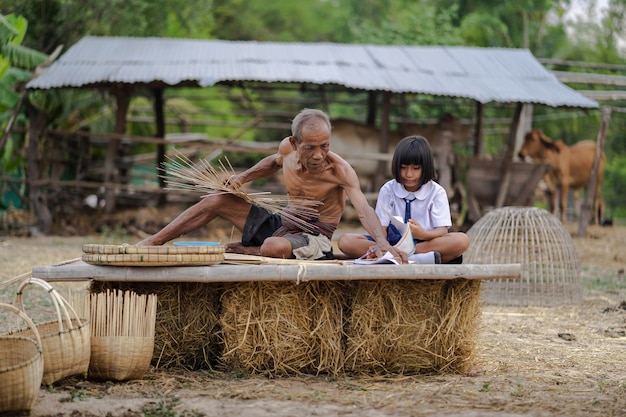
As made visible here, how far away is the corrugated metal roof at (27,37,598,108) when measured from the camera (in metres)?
13.0

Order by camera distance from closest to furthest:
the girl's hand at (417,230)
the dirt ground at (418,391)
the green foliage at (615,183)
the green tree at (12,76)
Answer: the dirt ground at (418,391) → the girl's hand at (417,230) → the green tree at (12,76) → the green foliage at (615,183)

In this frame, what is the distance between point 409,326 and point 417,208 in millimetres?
926

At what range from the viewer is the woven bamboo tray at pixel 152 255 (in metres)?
4.56

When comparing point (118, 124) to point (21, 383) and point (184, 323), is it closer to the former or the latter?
point (184, 323)

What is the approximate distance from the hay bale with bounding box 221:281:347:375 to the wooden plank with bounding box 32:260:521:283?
8.7 inches

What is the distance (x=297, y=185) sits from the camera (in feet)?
18.1

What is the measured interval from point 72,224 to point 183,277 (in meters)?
10.5

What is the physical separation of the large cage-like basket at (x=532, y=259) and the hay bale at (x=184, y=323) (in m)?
3.74

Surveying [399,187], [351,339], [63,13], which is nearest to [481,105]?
[63,13]

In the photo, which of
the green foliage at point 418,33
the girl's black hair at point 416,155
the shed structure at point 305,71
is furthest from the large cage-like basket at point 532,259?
the green foliage at point 418,33

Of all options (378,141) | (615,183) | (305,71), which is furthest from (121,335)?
(615,183)

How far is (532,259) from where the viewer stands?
27.0 ft

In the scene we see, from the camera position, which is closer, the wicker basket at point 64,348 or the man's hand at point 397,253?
the wicker basket at point 64,348

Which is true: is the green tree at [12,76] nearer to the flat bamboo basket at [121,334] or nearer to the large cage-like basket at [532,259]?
the large cage-like basket at [532,259]
